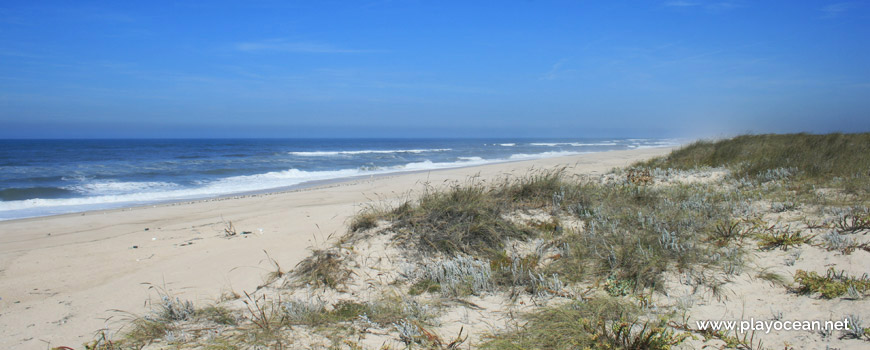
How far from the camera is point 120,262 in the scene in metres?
5.02

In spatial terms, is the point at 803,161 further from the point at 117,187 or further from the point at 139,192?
the point at 117,187

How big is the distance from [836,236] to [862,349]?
69.0 inches

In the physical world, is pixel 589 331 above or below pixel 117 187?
above

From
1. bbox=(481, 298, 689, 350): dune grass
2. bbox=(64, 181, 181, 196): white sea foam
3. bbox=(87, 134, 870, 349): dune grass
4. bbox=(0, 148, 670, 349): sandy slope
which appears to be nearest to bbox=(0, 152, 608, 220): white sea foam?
bbox=(64, 181, 181, 196): white sea foam

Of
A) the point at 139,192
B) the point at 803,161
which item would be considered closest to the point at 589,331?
the point at 803,161

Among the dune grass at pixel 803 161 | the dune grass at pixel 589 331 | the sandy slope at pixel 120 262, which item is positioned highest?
the dune grass at pixel 803 161

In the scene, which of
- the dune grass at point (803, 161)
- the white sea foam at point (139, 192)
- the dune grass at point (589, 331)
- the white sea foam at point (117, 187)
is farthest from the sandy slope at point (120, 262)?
the dune grass at point (803, 161)

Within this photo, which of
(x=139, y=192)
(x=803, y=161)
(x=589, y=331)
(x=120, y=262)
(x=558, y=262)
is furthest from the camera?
(x=139, y=192)

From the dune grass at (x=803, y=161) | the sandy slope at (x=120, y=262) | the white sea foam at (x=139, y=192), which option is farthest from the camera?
the white sea foam at (x=139, y=192)

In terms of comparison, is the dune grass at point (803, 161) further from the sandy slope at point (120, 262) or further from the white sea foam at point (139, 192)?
the white sea foam at point (139, 192)

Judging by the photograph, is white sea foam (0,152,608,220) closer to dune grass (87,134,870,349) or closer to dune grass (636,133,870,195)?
dune grass (87,134,870,349)

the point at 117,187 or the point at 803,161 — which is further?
the point at 117,187

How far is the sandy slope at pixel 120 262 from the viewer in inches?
138

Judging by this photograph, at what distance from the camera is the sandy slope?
351cm
